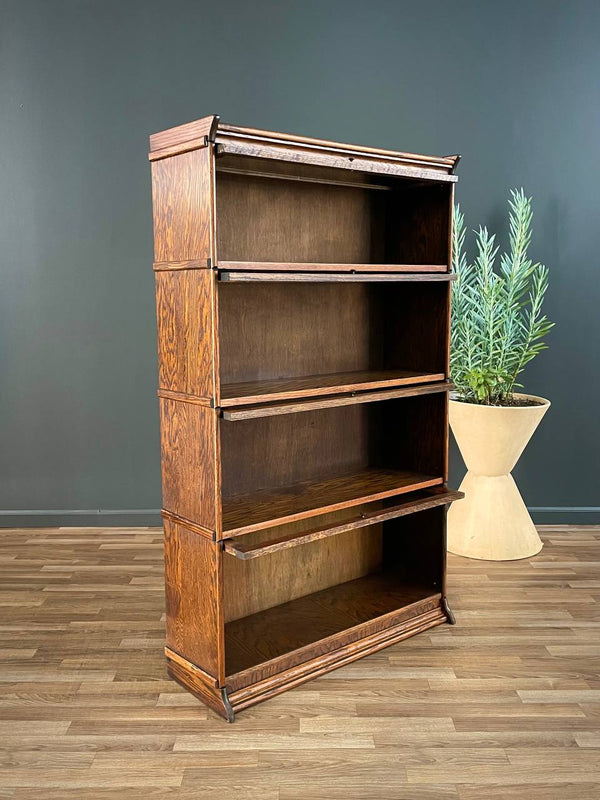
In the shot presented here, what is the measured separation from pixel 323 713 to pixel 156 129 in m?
2.23

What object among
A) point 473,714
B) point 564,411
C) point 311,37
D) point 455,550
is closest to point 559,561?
point 455,550

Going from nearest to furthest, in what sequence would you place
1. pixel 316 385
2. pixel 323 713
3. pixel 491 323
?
1. pixel 323 713
2. pixel 316 385
3. pixel 491 323

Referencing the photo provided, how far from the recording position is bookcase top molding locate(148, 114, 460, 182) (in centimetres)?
165

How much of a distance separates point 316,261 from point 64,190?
135 centimetres

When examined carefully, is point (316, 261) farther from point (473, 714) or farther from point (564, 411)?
point (564, 411)

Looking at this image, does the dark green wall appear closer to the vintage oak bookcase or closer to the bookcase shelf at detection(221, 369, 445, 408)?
the vintage oak bookcase

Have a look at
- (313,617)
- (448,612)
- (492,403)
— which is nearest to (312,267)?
(313,617)

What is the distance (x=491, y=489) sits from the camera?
9.42ft

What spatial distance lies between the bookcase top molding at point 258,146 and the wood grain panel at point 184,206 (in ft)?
0.08

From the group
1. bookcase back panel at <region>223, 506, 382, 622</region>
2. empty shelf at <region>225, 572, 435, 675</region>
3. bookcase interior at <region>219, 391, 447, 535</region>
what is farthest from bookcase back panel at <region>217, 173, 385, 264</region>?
empty shelf at <region>225, 572, 435, 675</region>

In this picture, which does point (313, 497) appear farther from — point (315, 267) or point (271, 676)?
point (315, 267)

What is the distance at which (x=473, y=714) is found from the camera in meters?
1.85

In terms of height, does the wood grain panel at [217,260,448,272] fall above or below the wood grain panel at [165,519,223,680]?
above

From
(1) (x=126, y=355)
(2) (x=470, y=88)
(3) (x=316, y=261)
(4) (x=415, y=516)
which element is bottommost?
(4) (x=415, y=516)
